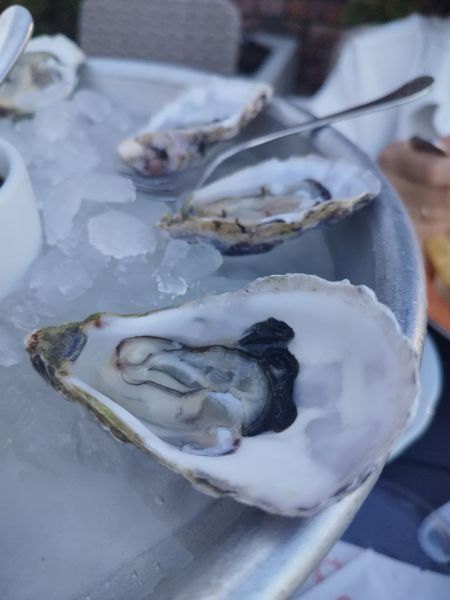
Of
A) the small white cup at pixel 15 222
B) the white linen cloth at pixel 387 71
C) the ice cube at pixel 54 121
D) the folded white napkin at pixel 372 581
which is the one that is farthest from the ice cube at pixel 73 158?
the white linen cloth at pixel 387 71

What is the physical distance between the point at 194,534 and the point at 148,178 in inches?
16.9

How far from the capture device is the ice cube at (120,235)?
519 millimetres

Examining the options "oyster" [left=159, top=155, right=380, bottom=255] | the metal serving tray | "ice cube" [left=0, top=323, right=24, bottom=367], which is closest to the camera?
the metal serving tray

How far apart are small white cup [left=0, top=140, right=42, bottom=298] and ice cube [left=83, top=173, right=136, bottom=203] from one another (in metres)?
0.09

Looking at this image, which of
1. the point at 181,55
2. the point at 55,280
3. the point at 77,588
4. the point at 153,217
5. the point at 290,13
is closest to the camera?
the point at 77,588

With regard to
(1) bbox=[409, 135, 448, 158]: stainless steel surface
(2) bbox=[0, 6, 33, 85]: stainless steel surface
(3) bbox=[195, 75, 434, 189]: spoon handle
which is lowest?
(1) bbox=[409, 135, 448, 158]: stainless steel surface

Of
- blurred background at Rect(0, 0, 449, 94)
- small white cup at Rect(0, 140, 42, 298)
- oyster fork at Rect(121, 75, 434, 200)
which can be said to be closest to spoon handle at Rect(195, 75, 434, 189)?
oyster fork at Rect(121, 75, 434, 200)

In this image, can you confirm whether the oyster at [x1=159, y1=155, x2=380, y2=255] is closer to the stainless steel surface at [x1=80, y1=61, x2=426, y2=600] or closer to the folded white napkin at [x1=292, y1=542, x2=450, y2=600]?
the stainless steel surface at [x1=80, y1=61, x2=426, y2=600]

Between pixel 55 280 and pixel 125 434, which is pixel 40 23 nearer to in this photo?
pixel 55 280

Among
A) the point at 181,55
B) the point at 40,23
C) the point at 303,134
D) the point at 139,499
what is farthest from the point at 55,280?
the point at 40,23

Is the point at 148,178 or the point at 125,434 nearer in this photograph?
the point at 125,434

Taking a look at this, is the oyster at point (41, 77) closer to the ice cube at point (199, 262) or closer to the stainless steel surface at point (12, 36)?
the stainless steel surface at point (12, 36)

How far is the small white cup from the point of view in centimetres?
45

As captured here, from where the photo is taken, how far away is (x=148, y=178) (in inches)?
26.3
